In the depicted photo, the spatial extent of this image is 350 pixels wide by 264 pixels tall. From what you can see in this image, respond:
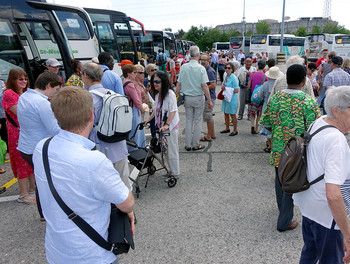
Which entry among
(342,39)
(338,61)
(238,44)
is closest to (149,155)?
(338,61)

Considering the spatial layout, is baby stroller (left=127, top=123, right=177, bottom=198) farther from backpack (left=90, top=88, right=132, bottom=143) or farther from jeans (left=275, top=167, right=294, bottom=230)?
jeans (left=275, top=167, right=294, bottom=230)

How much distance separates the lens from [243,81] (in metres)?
7.68

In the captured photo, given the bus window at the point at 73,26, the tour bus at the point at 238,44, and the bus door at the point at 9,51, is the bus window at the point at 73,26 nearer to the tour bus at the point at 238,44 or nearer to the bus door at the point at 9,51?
the bus door at the point at 9,51

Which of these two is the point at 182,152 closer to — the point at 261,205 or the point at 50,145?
the point at 261,205

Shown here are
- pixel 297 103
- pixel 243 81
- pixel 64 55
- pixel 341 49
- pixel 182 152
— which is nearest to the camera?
pixel 297 103

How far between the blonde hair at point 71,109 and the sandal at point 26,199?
3.18 metres

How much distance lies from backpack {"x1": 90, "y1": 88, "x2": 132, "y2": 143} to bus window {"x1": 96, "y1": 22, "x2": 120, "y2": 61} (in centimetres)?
929

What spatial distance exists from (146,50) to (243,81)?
51.7 ft

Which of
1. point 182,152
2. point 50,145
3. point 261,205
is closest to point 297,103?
point 261,205

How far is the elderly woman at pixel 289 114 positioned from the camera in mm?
2816

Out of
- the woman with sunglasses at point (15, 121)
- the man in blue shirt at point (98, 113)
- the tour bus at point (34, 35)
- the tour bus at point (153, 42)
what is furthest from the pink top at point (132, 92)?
the tour bus at point (153, 42)

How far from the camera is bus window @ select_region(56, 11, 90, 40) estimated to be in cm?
928

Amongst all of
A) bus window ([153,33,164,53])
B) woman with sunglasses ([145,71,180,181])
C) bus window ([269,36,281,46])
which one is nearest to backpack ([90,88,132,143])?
woman with sunglasses ([145,71,180,181])

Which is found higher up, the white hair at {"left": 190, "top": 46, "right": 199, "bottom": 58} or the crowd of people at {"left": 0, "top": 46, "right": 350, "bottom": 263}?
the white hair at {"left": 190, "top": 46, "right": 199, "bottom": 58}
